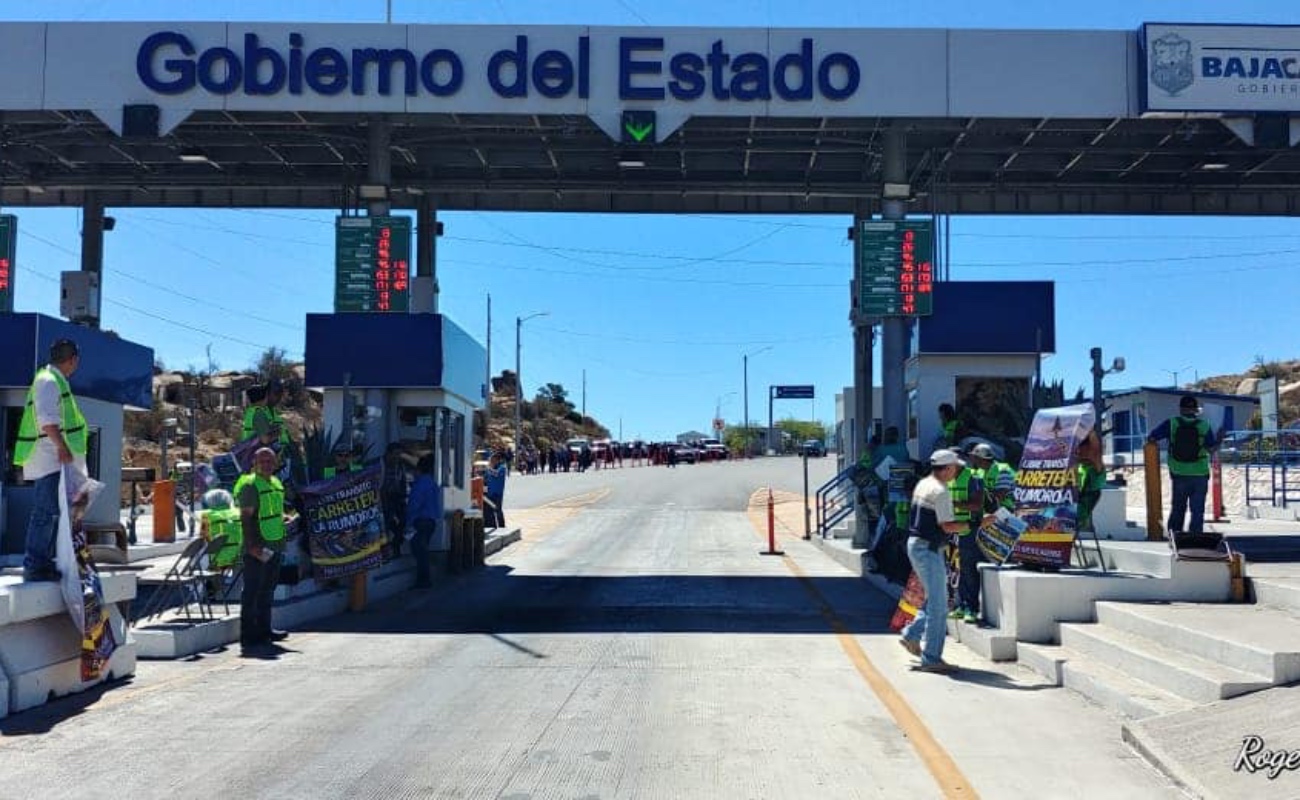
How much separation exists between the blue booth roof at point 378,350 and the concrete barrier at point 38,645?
8096 mm

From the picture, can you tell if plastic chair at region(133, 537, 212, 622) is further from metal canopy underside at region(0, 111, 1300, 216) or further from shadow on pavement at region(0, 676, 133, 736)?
metal canopy underside at region(0, 111, 1300, 216)

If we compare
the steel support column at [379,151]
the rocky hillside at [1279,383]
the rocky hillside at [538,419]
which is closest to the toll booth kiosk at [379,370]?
the steel support column at [379,151]

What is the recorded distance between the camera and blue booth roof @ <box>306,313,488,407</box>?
17219 millimetres

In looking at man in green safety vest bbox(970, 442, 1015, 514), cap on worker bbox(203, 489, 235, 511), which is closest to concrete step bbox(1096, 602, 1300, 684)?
man in green safety vest bbox(970, 442, 1015, 514)

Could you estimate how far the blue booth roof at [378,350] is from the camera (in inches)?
678

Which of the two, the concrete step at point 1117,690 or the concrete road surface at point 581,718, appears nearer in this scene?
the concrete road surface at point 581,718

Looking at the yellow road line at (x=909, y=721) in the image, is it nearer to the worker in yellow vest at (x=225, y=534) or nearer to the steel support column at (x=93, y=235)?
the worker in yellow vest at (x=225, y=534)

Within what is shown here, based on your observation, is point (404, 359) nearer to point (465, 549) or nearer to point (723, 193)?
point (465, 549)

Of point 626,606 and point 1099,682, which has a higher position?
point 1099,682

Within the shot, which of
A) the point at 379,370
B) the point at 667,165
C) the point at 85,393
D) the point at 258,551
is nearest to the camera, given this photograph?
the point at 258,551

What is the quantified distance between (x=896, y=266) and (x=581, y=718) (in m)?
12.0

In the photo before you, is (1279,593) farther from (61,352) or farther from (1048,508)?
(61,352)

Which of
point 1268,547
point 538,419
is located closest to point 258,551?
point 1268,547

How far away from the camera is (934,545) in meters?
9.96
